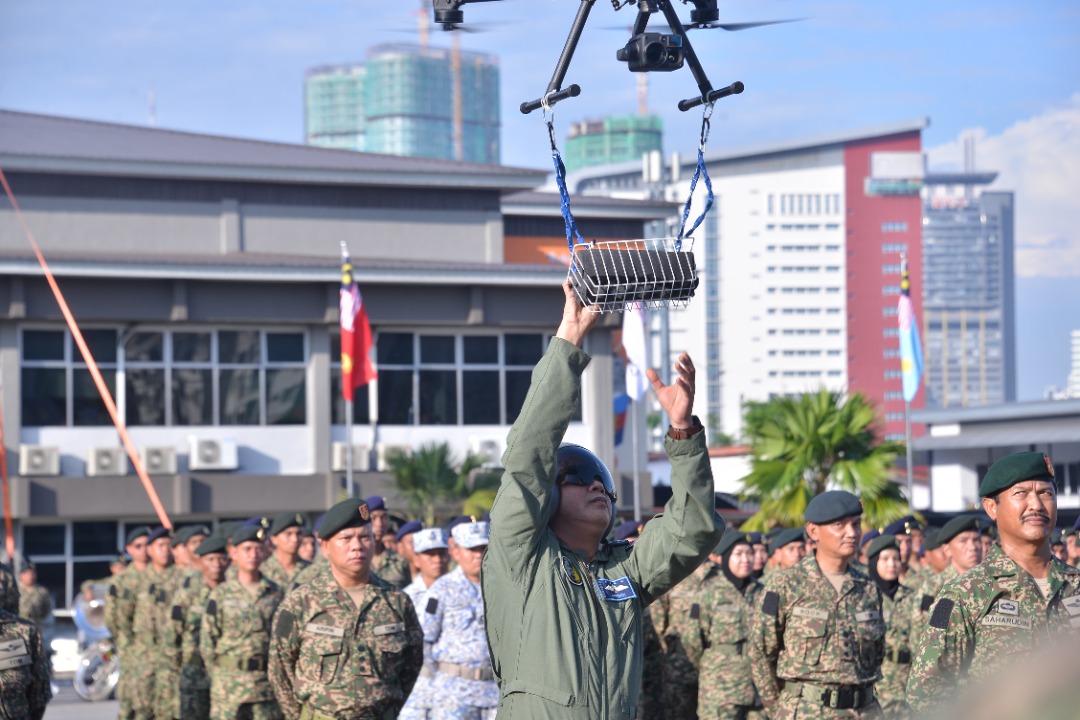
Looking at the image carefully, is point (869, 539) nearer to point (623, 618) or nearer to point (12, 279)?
point (623, 618)

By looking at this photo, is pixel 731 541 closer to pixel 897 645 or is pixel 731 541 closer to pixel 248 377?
pixel 897 645

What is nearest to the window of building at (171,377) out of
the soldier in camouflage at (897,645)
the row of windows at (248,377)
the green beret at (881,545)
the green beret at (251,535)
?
the row of windows at (248,377)

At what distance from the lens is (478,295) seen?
116 ft

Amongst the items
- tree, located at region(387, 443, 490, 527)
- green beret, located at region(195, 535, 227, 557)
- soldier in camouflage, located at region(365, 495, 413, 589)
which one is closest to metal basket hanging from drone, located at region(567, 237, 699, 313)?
soldier in camouflage, located at region(365, 495, 413, 589)

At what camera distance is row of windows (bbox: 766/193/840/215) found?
17338cm

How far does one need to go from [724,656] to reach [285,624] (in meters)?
4.41

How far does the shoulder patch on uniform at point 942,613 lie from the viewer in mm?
5633

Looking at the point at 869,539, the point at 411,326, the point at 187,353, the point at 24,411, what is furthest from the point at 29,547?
the point at 869,539

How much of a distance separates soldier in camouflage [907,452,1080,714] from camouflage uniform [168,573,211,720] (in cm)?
838

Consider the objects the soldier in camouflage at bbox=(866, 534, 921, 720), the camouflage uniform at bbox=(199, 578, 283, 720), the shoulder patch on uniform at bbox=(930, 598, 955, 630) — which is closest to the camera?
the shoulder patch on uniform at bbox=(930, 598, 955, 630)

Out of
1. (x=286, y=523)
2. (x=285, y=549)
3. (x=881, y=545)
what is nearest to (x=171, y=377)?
(x=285, y=549)

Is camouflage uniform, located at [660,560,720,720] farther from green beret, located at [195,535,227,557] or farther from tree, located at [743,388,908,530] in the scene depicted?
tree, located at [743,388,908,530]

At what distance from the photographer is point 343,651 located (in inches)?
326

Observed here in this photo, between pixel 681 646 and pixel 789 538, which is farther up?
pixel 789 538
